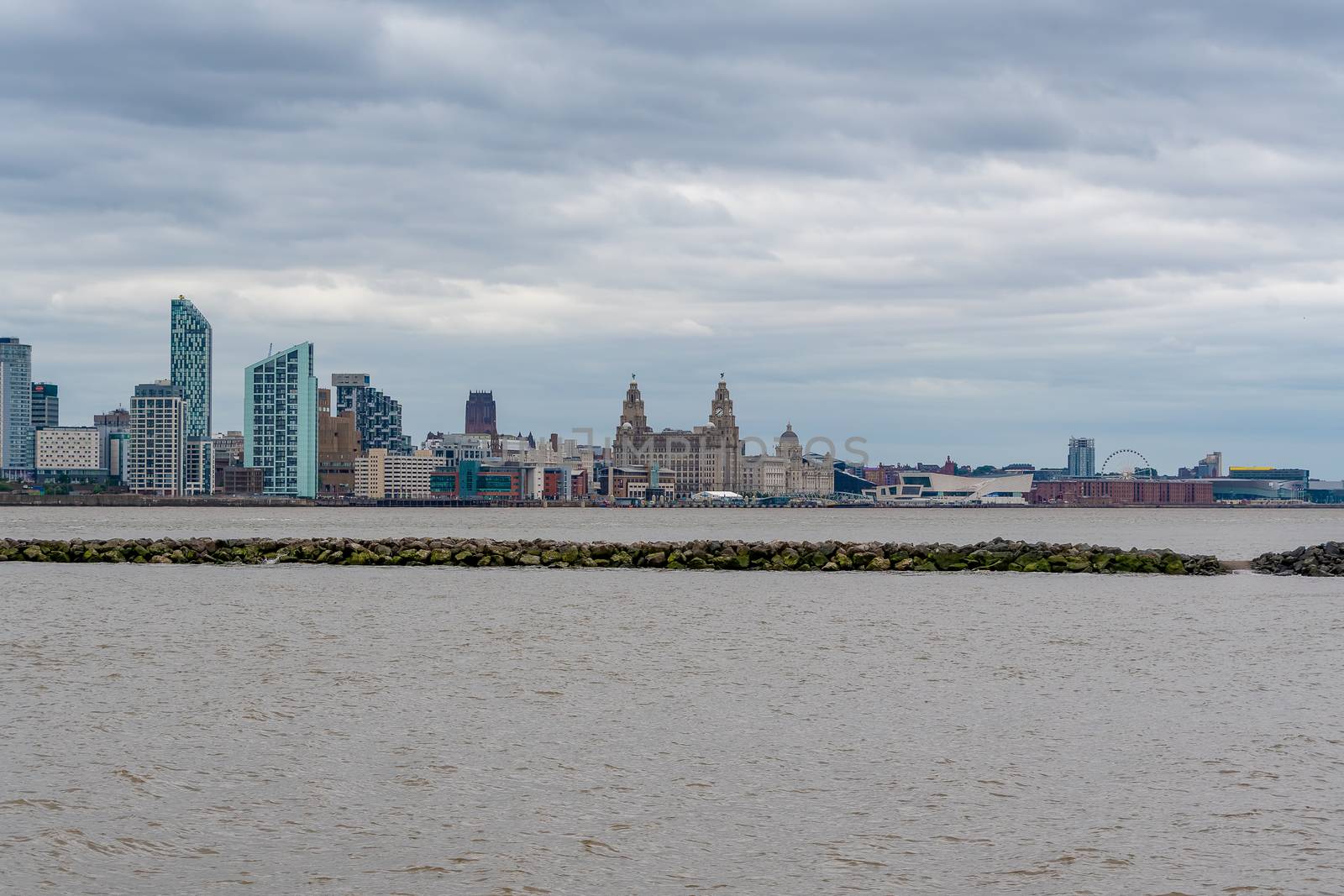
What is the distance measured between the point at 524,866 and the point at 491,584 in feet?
132

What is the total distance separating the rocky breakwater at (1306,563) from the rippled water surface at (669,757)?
78.2ft

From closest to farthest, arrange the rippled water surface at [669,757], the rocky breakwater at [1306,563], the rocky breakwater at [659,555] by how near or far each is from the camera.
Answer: the rippled water surface at [669,757] < the rocky breakwater at [1306,563] < the rocky breakwater at [659,555]

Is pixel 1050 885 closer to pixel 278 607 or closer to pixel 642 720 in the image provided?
pixel 642 720

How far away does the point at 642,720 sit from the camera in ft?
71.3

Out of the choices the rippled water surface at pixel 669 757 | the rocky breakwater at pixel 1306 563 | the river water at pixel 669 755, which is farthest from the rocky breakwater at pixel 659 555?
the rippled water surface at pixel 669 757

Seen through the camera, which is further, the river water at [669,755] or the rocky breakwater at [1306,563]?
the rocky breakwater at [1306,563]

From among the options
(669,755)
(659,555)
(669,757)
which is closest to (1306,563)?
(659,555)

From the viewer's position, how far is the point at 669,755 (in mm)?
18922

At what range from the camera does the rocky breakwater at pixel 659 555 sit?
63500 millimetres

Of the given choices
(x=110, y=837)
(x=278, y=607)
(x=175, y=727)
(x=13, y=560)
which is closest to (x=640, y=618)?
(x=278, y=607)

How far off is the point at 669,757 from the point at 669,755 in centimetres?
13

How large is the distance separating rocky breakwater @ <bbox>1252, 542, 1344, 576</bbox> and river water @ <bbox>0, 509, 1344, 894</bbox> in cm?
2344

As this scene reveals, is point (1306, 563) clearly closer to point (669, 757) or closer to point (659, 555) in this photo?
point (659, 555)

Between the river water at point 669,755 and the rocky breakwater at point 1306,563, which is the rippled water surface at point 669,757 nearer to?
the river water at point 669,755
